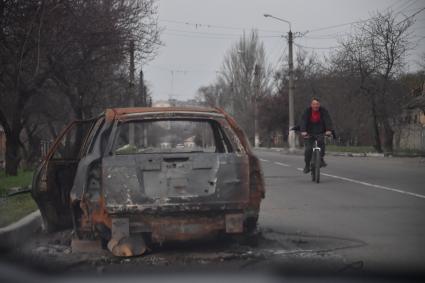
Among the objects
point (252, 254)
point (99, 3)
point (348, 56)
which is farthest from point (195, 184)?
point (348, 56)

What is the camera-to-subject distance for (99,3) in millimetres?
16156

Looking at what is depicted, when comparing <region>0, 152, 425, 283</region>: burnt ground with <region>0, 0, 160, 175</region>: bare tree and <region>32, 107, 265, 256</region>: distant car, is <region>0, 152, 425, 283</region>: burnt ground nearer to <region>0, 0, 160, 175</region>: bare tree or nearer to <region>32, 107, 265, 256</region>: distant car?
<region>32, 107, 265, 256</region>: distant car

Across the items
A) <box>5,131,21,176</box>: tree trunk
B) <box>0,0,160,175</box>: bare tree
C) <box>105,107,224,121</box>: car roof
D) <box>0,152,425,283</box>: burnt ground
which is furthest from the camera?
<box>5,131,21,176</box>: tree trunk

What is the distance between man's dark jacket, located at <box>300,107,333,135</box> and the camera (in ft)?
42.9

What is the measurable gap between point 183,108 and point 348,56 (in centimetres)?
2531

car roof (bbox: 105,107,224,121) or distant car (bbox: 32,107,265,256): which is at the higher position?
car roof (bbox: 105,107,224,121)

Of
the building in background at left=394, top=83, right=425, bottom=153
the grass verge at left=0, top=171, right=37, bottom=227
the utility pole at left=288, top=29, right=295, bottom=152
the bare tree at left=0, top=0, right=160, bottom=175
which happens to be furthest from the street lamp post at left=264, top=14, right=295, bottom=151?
the grass verge at left=0, top=171, right=37, bottom=227

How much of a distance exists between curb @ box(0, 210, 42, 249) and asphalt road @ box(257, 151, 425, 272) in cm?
297

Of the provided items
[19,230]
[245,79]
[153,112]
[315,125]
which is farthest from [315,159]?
[245,79]

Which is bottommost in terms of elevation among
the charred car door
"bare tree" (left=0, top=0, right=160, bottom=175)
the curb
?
the curb

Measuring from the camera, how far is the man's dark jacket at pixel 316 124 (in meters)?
13.1

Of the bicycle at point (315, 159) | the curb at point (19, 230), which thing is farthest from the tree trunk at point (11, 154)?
the curb at point (19, 230)

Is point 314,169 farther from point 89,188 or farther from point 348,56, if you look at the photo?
point 348,56

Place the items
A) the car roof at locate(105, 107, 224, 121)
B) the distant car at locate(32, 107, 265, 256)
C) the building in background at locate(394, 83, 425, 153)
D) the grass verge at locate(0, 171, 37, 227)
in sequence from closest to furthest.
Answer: the distant car at locate(32, 107, 265, 256) < the car roof at locate(105, 107, 224, 121) < the grass verge at locate(0, 171, 37, 227) < the building in background at locate(394, 83, 425, 153)
